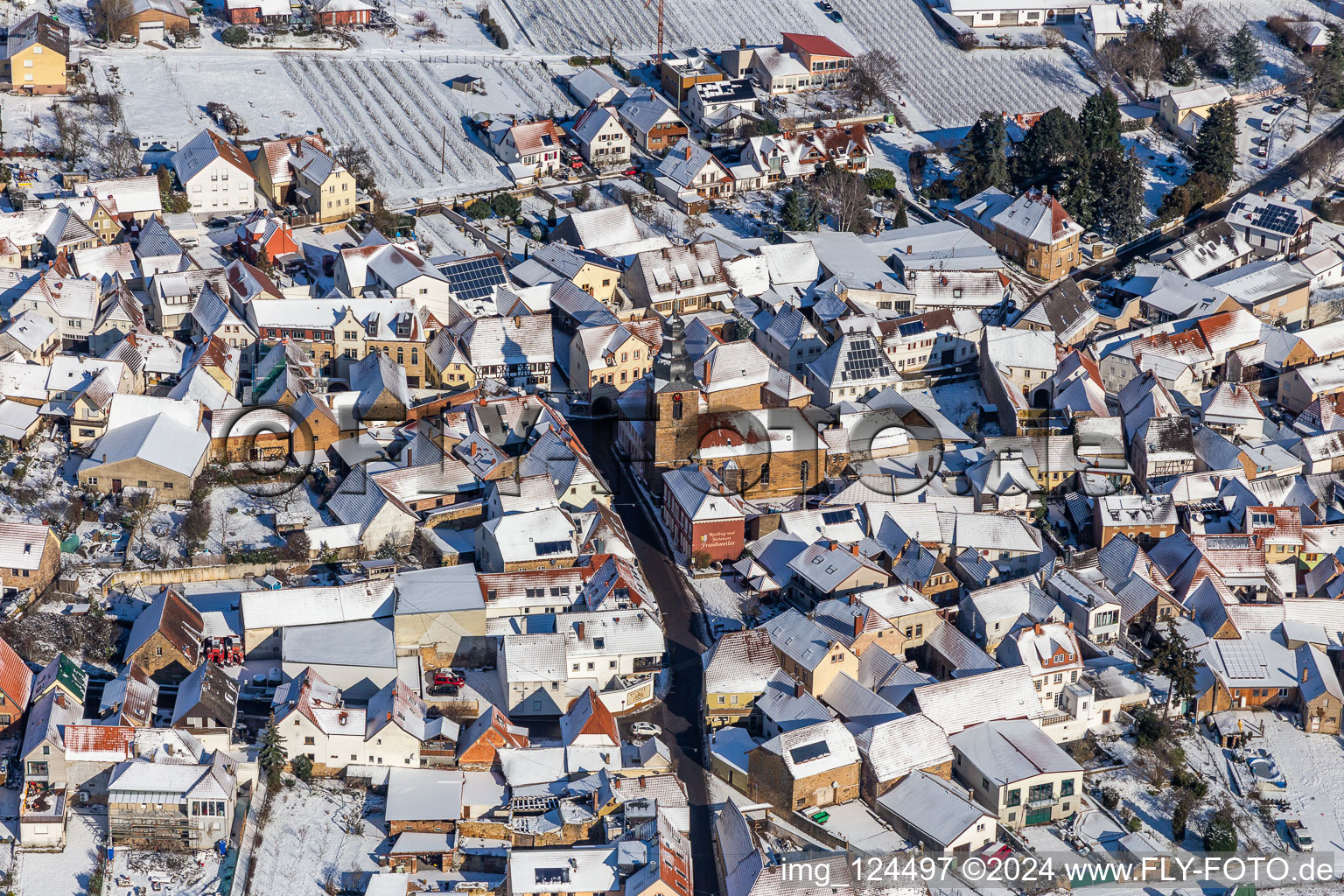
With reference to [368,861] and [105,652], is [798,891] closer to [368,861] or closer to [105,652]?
[368,861]

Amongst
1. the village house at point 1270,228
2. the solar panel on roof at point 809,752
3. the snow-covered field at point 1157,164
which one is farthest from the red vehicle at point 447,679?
the snow-covered field at point 1157,164

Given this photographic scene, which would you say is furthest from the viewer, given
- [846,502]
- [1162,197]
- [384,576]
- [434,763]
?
[1162,197]

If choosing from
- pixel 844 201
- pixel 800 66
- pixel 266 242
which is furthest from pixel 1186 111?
pixel 266 242

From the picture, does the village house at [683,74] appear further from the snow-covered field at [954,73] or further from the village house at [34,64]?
the village house at [34,64]

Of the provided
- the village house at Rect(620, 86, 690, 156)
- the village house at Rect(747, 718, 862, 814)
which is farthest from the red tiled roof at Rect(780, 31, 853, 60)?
the village house at Rect(747, 718, 862, 814)

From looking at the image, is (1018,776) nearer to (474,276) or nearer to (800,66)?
(474,276)

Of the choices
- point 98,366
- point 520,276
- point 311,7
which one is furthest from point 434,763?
point 311,7
